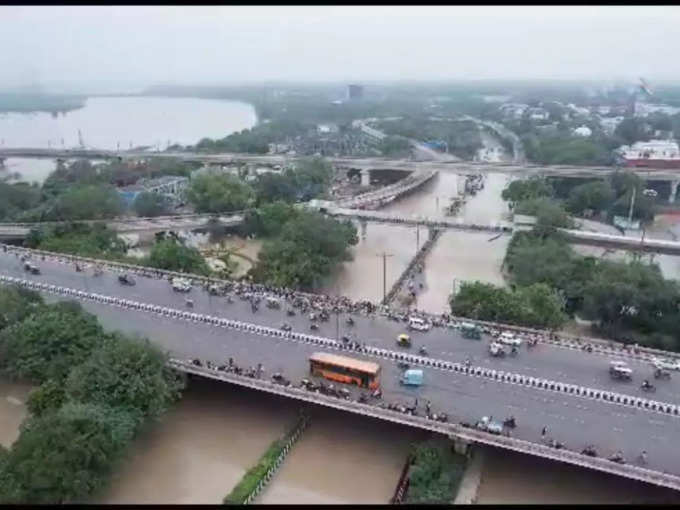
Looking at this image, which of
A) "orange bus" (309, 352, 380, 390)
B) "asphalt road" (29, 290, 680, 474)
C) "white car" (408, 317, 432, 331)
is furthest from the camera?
"white car" (408, 317, 432, 331)

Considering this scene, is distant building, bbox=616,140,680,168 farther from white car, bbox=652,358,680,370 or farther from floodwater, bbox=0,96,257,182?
floodwater, bbox=0,96,257,182

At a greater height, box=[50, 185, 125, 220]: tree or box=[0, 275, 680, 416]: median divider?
box=[50, 185, 125, 220]: tree

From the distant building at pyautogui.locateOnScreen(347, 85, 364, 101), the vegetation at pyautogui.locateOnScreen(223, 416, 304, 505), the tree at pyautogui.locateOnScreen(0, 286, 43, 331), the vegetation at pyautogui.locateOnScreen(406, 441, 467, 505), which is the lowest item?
the vegetation at pyautogui.locateOnScreen(223, 416, 304, 505)

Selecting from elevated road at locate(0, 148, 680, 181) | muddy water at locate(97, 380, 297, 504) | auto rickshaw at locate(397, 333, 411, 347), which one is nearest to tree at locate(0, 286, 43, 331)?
muddy water at locate(97, 380, 297, 504)

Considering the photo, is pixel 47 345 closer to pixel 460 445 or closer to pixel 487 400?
pixel 460 445

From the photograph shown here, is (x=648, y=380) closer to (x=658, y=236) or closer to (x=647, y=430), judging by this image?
(x=647, y=430)
